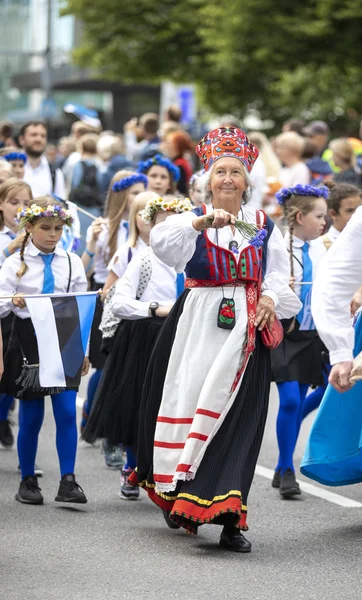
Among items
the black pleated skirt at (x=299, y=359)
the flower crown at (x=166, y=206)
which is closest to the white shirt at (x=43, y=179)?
the black pleated skirt at (x=299, y=359)

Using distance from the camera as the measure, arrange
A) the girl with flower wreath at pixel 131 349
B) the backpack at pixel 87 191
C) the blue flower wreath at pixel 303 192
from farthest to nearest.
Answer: the backpack at pixel 87 191 < the blue flower wreath at pixel 303 192 < the girl with flower wreath at pixel 131 349

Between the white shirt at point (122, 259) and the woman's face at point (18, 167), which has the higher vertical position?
the woman's face at point (18, 167)

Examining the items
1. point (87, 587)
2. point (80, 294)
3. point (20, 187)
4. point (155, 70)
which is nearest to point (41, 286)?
point (80, 294)

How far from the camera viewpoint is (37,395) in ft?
26.7

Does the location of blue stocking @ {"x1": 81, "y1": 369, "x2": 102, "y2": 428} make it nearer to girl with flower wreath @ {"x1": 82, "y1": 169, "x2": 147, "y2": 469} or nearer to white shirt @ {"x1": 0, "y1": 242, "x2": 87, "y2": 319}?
girl with flower wreath @ {"x1": 82, "y1": 169, "x2": 147, "y2": 469}

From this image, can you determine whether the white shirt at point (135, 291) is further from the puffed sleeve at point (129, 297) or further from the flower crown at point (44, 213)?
the flower crown at point (44, 213)

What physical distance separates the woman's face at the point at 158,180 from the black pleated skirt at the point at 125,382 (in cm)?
234

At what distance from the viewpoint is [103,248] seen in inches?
413

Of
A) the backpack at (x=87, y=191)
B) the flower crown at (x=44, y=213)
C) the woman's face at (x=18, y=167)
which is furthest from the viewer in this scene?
the backpack at (x=87, y=191)

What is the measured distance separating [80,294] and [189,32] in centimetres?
2744

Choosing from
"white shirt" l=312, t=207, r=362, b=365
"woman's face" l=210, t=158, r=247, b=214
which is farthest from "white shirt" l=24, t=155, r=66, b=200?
"white shirt" l=312, t=207, r=362, b=365

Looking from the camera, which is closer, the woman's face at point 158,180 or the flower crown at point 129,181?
the flower crown at point 129,181

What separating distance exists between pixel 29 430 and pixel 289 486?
1.58m

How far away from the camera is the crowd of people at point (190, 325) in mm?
6934
